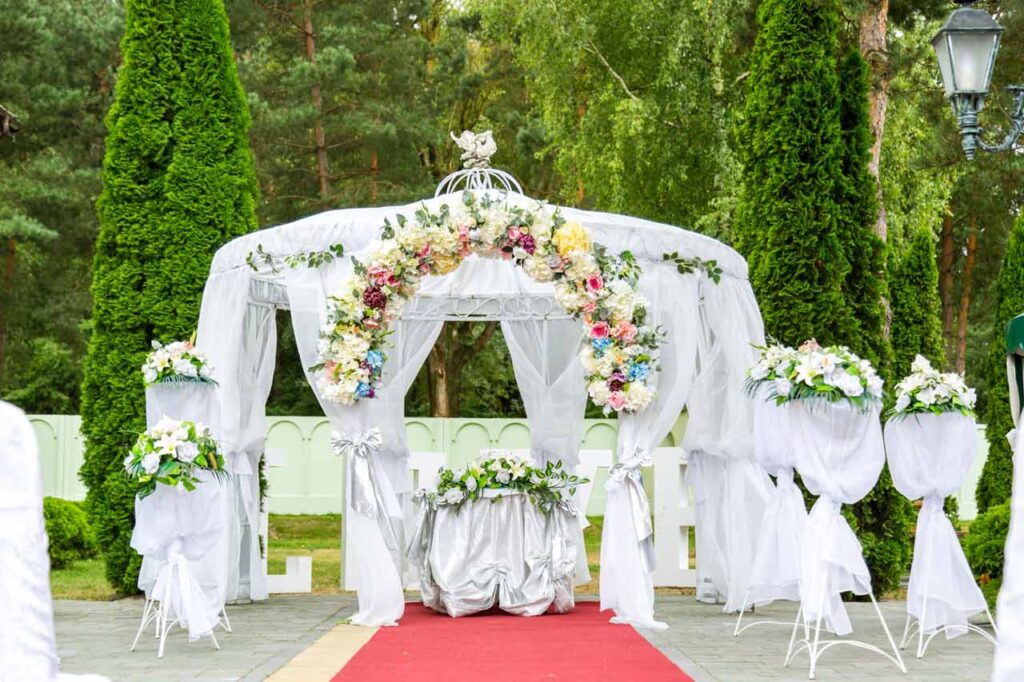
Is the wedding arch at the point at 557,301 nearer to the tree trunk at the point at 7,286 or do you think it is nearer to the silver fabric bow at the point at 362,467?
the silver fabric bow at the point at 362,467

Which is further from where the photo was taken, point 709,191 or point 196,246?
point 709,191

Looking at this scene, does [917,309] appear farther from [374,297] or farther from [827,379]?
[827,379]

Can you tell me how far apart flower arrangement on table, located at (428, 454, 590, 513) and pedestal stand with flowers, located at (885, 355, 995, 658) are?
3204 mm

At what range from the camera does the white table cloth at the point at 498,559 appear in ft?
33.0

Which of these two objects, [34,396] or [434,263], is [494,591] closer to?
[434,263]

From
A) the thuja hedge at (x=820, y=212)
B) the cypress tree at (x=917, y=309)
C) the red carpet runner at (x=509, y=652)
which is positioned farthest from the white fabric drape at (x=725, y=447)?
the cypress tree at (x=917, y=309)

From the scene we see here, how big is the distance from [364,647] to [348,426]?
1.90 m

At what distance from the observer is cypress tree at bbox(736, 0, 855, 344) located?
1117cm

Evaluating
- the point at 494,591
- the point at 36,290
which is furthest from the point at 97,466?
the point at 36,290

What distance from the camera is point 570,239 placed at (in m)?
9.21

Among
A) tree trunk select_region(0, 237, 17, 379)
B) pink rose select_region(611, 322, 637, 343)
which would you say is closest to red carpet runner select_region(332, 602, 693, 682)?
pink rose select_region(611, 322, 637, 343)

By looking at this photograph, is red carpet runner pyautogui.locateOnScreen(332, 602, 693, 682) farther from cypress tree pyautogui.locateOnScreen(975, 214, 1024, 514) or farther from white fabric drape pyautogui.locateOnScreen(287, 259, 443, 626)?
cypress tree pyautogui.locateOnScreen(975, 214, 1024, 514)

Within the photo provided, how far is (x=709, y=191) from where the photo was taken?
20.1 meters

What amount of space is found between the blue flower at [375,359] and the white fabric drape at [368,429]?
32 cm
